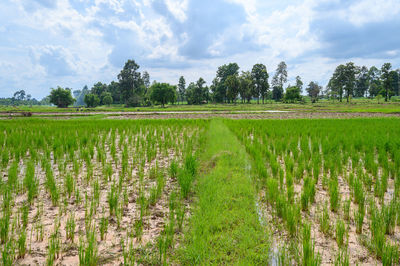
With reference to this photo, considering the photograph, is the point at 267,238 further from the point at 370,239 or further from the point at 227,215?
the point at 370,239

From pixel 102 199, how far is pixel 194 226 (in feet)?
5.75

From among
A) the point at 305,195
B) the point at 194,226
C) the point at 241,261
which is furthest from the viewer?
the point at 305,195

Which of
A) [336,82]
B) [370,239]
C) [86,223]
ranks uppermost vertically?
[336,82]

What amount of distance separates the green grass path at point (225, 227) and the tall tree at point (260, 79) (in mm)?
62192

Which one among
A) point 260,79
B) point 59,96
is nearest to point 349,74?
point 260,79

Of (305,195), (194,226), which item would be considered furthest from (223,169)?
(194,226)

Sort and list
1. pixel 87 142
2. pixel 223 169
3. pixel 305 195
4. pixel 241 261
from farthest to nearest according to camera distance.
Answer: pixel 87 142 → pixel 223 169 → pixel 305 195 → pixel 241 261

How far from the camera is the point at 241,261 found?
1.98 m

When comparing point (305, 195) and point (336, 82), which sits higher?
point (336, 82)

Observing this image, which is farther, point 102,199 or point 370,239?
point 102,199

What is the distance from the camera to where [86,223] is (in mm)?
2615

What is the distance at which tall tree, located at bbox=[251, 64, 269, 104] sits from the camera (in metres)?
62.9

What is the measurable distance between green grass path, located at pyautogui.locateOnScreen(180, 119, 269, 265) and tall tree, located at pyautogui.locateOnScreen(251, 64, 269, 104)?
62.2 m

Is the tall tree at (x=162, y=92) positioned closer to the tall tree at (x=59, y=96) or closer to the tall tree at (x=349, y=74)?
the tall tree at (x=59, y=96)
